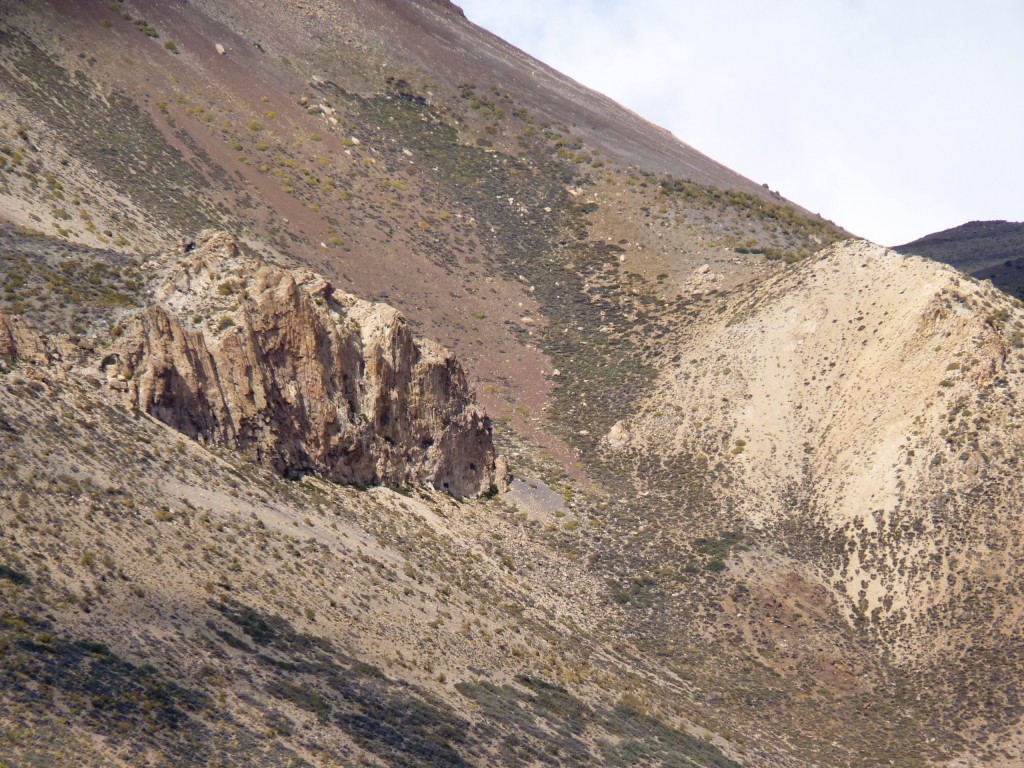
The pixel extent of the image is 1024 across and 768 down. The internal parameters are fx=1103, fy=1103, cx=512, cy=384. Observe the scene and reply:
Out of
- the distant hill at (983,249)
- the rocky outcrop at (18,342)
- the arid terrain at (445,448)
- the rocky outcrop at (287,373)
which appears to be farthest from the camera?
the distant hill at (983,249)

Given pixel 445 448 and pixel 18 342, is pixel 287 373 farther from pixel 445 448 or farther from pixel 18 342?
pixel 18 342

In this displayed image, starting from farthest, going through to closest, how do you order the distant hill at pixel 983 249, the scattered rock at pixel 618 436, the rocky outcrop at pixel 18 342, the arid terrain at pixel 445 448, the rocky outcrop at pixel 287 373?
1. the distant hill at pixel 983 249
2. the scattered rock at pixel 618 436
3. the rocky outcrop at pixel 287 373
4. the rocky outcrop at pixel 18 342
5. the arid terrain at pixel 445 448

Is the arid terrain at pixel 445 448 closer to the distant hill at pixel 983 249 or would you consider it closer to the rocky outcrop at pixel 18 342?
the rocky outcrop at pixel 18 342

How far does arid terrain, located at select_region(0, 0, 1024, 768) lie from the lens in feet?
86.2

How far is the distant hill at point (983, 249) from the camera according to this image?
87938 millimetres

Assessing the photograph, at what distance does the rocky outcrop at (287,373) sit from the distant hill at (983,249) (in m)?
54.7

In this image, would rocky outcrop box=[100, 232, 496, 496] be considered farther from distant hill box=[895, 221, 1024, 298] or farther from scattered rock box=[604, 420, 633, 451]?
distant hill box=[895, 221, 1024, 298]

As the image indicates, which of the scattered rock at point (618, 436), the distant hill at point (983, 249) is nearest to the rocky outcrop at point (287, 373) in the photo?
the scattered rock at point (618, 436)

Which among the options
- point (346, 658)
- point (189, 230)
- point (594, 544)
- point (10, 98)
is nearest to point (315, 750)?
point (346, 658)

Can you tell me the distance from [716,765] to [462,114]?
62357mm

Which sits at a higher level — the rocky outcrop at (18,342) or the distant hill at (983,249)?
the distant hill at (983,249)

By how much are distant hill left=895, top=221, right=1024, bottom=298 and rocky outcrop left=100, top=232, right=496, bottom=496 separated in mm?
54742

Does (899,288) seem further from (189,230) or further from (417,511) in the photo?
(189,230)

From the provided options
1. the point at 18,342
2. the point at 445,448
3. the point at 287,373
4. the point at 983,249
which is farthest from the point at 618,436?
the point at 983,249
